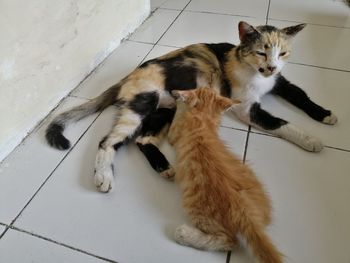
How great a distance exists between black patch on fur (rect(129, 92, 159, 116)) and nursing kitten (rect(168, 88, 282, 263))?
0.23 m

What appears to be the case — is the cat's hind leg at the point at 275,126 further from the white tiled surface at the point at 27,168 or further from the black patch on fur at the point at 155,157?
the white tiled surface at the point at 27,168

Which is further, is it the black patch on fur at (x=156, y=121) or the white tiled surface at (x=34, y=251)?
the black patch on fur at (x=156, y=121)

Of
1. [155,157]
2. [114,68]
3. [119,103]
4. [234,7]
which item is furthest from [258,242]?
[234,7]

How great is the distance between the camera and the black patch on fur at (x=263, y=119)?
3.98ft

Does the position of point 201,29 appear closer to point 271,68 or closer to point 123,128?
point 271,68

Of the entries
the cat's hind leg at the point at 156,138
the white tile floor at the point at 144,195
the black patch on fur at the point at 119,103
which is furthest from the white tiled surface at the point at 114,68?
the cat's hind leg at the point at 156,138

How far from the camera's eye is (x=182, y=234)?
0.87 meters

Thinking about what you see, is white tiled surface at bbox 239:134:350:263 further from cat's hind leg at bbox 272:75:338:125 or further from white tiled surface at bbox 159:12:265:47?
white tiled surface at bbox 159:12:265:47

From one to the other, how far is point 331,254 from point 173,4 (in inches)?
72.7

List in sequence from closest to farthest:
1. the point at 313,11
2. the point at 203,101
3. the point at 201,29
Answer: the point at 203,101 < the point at 201,29 < the point at 313,11

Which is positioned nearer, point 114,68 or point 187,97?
point 187,97

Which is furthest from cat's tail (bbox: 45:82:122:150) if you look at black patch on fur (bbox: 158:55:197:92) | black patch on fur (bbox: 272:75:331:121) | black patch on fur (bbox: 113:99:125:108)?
black patch on fur (bbox: 272:75:331:121)

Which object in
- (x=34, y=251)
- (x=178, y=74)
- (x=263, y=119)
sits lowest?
(x=34, y=251)

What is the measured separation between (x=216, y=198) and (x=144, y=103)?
1.69 ft
